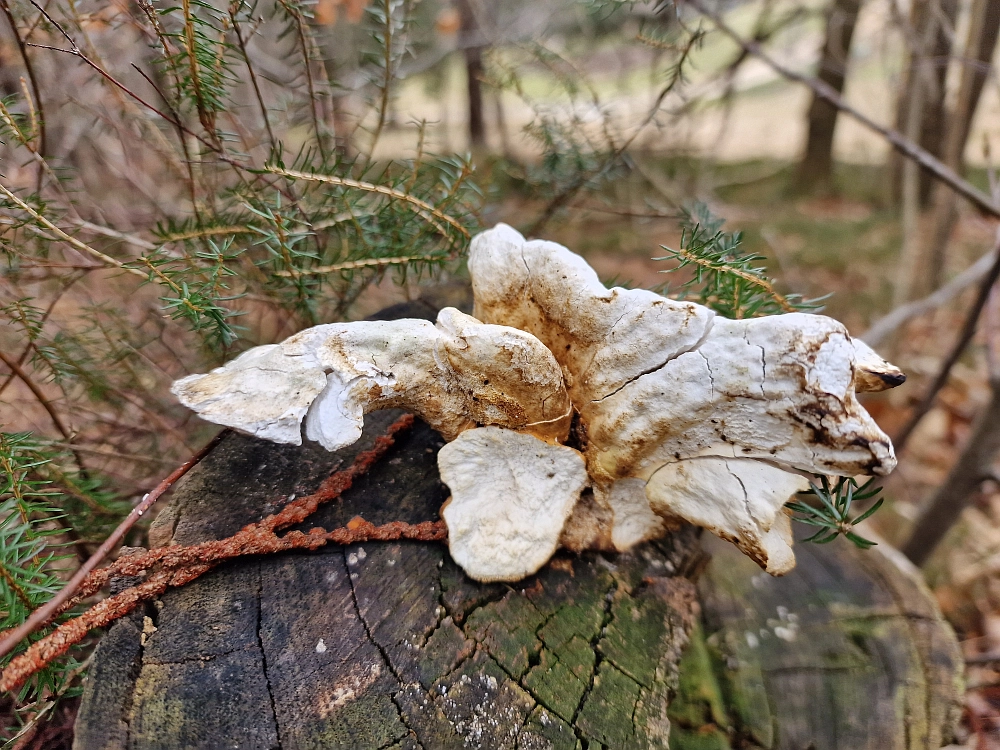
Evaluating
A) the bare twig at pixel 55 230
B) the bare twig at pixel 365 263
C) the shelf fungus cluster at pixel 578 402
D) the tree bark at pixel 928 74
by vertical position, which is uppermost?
the tree bark at pixel 928 74

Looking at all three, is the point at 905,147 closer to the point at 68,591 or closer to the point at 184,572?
the point at 184,572

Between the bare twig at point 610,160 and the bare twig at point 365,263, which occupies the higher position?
the bare twig at point 610,160

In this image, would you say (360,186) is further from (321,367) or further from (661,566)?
(661,566)

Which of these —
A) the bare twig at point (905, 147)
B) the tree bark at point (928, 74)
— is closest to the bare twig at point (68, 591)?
the bare twig at point (905, 147)

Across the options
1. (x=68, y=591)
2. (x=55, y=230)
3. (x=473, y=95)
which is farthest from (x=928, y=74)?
(x=473, y=95)

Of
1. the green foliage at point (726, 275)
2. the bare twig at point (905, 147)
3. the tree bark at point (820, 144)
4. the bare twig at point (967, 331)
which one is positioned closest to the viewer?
the green foliage at point (726, 275)

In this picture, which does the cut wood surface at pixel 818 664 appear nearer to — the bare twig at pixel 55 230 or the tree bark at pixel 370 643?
the tree bark at pixel 370 643

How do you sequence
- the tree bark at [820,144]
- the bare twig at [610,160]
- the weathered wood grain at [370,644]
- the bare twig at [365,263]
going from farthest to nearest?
the tree bark at [820,144], the bare twig at [610,160], the bare twig at [365,263], the weathered wood grain at [370,644]
